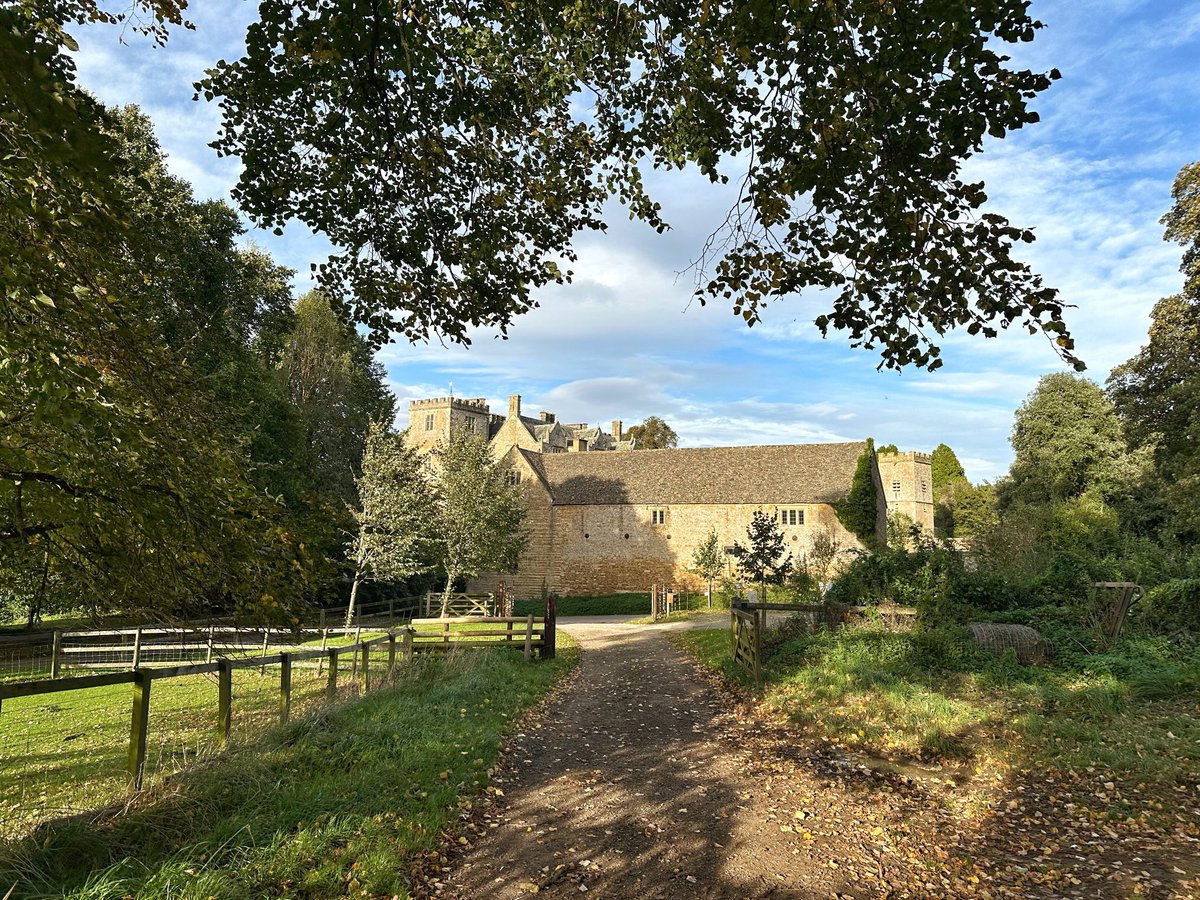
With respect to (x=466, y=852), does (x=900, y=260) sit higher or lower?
higher

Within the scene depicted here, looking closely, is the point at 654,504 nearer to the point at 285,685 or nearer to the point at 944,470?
the point at 285,685

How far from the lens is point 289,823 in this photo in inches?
213

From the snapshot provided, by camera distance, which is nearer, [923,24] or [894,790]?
[923,24]

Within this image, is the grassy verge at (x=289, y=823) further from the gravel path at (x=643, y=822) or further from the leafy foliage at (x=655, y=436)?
the leafy foliage at (x=655, y=436)

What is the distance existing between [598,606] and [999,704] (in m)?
28.1

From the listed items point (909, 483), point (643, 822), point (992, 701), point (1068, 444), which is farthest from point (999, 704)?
point (909, 483)

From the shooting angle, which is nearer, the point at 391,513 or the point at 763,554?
the point at 763,554

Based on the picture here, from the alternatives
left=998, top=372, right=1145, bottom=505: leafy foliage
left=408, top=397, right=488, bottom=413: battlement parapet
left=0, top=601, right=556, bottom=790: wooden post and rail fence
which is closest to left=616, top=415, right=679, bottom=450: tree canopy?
left=408, top=397, right=488, bottom=413: battlement parapet

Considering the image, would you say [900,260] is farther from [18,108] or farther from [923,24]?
[18,108]

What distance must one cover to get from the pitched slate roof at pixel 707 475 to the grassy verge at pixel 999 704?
25.7 meters

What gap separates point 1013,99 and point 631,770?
736 centimetres

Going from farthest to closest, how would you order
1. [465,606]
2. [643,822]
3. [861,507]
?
[861,507]
[465,606]
[643,822]

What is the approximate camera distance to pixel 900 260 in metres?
4.56

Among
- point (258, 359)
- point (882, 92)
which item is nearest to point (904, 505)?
point (258, 359)
